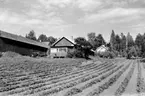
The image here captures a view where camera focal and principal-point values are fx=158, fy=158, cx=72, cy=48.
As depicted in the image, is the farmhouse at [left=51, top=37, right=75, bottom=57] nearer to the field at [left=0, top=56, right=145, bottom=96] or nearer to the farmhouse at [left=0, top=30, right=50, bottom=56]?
the farmhouse at [left=0, top=30, right=50, bottom=56]

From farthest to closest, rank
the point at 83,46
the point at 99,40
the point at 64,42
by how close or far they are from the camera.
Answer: the point at 99,40
the point at 64,42
the point at 83,46

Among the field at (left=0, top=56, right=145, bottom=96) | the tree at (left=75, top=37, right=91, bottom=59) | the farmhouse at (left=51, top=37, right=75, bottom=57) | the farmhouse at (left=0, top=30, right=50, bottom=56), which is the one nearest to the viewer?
the field at (left=0, top=56, right=145, bottom=96)

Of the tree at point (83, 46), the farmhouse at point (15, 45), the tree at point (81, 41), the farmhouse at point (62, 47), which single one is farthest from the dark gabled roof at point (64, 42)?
the farmhouse at point (15, 45)

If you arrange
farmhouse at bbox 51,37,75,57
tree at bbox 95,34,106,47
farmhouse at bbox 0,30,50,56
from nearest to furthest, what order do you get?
farmhouse at bbox 0,30,50,56 → farmhouse at bbox 51,37,75,57 → tree at bbox 95,34,106,47

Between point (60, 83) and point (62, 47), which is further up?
point (62, 47)

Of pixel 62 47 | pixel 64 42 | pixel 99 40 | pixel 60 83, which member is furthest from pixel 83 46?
pixel 99 40

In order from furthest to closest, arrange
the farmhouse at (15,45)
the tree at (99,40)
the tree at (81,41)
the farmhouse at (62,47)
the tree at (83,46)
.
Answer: the tree at (99,40) → the farmhouse at (62,47) → the tree at (81,41) → the tree at (83,46) → the farmhouse at (15,45)

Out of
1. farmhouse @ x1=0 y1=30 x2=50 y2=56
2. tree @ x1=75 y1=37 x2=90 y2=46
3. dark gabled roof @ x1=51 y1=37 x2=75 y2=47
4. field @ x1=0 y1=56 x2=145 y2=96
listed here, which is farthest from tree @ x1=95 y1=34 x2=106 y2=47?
field @ x1=0 y1=56 x2=145 y2=96

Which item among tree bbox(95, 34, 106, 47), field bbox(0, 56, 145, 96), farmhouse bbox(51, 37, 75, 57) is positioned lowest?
field bbox(0, 56, 145, 96)

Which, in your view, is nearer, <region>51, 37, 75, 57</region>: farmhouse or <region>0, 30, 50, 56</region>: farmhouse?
<region>0, 30, 50, 56</region>: farmhouse

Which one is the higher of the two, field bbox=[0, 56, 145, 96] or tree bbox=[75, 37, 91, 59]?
tree bbox=[75, 37, 91, 59]

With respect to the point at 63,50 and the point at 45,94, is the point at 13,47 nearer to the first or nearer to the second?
the point at 63,50

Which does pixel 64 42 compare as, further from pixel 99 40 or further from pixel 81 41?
pixel 99 40

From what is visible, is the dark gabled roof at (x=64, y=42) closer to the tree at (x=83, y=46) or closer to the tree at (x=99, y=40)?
the tree at (x=83, y=46)
